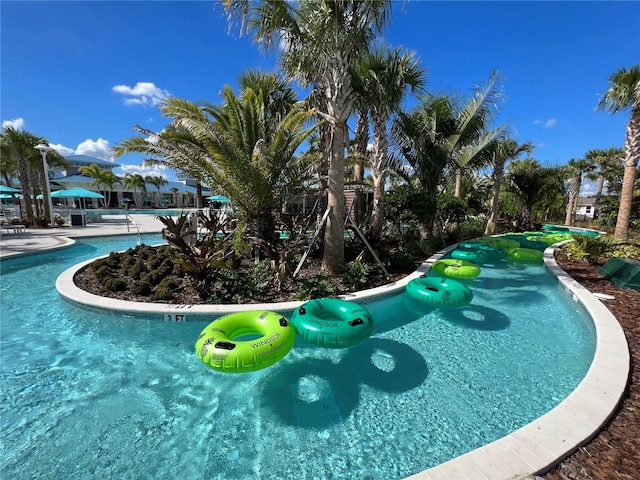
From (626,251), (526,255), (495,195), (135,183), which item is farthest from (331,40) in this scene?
(135,183)

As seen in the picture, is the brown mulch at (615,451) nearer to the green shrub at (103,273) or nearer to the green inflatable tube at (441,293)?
the green inflatable tube at (441,293)

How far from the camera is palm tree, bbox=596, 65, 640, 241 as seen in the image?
11578 millimetres

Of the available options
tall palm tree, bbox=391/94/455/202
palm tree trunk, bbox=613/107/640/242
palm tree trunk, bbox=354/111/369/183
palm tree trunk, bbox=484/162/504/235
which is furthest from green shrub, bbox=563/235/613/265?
palm tree trunk, bbox=484/162/504/235

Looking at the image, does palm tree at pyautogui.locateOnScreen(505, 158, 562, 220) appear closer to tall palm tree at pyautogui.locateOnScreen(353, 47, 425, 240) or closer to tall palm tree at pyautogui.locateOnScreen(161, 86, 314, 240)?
tall palm tree at pyautogui.locateOnScreen(353, 47, 425, 240)

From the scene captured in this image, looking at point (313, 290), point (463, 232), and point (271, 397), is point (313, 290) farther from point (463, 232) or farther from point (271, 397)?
point (463, 232)

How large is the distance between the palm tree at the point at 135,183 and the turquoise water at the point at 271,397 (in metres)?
46.8

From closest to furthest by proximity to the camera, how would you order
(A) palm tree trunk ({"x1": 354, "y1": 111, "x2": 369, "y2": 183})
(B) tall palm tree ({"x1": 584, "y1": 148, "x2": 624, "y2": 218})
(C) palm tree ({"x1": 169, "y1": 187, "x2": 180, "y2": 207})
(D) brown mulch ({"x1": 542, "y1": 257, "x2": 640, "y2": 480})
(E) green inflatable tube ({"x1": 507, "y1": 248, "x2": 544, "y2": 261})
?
(D) brown mulch ({"x1": 542, "y1": 257, "x2": 640, "y2": 480}) → (E) green inflatable tube ({"x1": 507, "y1": 248, "x2": 544, "y2": 261}) → (A) palm tree trunk ({"x1": 354, "y1": 111, "x2": 369, "y2": 183}) → (B) tall palm tree ({"x1": 584, "y1": 148, "x2": 624, "y2": 218}) → (C) palm tree ({"x1": 169, "y1": 187, "x2": 180, "y2": 207})

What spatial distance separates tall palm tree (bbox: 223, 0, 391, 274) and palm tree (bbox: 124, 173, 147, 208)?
47.0m

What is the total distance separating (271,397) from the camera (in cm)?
366

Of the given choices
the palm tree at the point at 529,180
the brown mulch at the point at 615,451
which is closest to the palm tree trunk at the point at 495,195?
the palm tree at the point at 529,180

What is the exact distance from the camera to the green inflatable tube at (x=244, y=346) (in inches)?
134

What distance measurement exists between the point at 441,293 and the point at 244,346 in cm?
373

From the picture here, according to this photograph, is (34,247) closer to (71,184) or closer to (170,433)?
(170,433)

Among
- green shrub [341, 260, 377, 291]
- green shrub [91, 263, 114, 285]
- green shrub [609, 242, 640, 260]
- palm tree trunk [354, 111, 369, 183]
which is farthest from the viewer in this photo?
palm tree trunk [354, 111, 369, 183]
